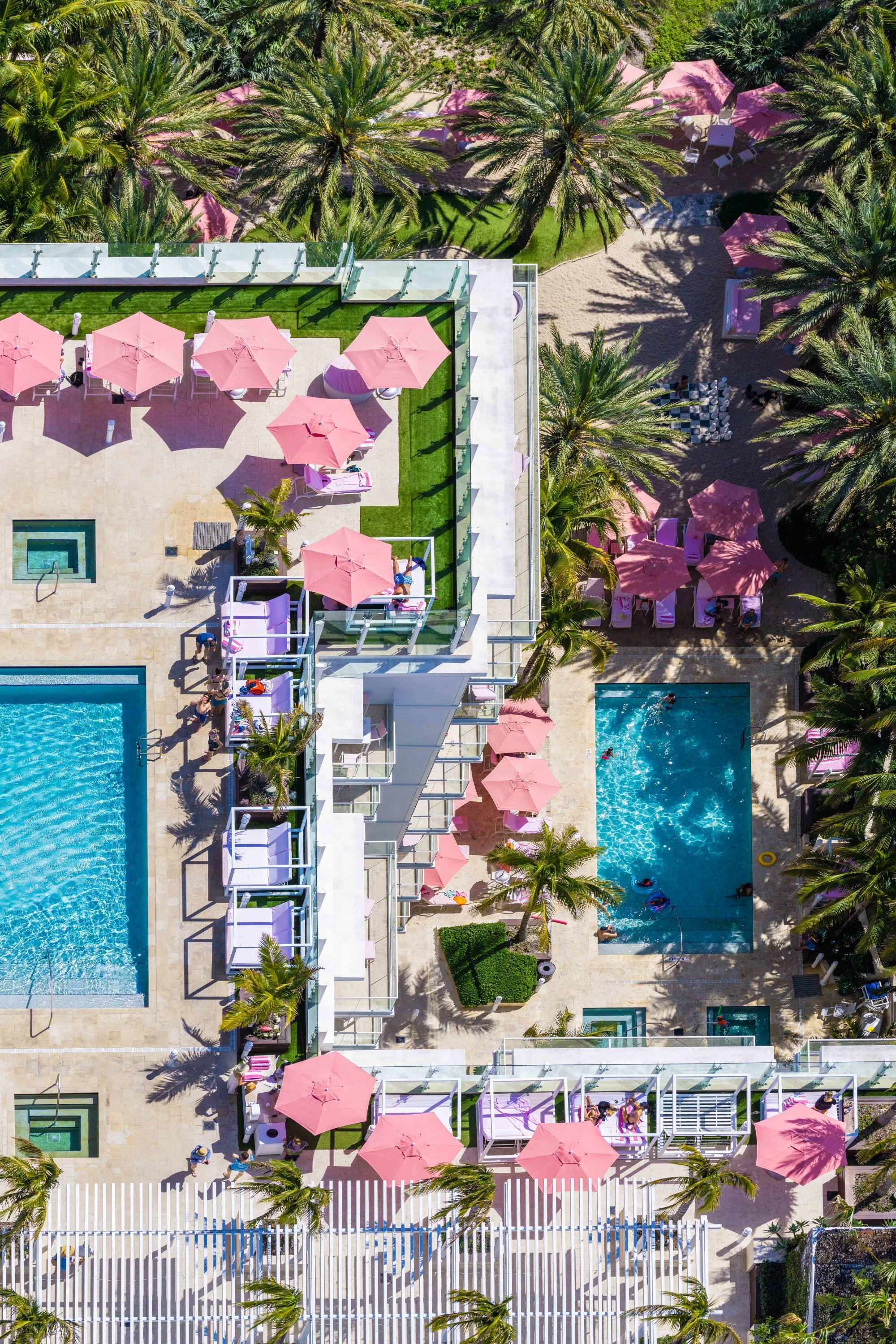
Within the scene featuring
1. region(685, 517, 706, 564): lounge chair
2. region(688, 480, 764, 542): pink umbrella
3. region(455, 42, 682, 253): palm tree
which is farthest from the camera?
region(685, 517, 706, 564): lounge chair

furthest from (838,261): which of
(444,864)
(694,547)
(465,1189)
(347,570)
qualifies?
(465,1189)

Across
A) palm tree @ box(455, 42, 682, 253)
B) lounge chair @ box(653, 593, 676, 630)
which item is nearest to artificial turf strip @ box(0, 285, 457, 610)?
palm tree @ box(455, 42, 682, 253)

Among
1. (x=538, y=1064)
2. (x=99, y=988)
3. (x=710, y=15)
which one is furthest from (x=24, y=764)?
(x=710, y=15)

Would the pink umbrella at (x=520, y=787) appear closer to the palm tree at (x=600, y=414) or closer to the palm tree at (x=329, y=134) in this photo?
the palm tree at (x=600, y=414)

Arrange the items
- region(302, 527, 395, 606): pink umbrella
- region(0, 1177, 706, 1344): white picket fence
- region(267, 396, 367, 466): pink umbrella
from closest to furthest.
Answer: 1. region(302, 527, 395, 606): pink umbrella
2. region(267, 396, 367, 466): pink umbrella
3. region(0, 1177, 706, 1344): white picket fence

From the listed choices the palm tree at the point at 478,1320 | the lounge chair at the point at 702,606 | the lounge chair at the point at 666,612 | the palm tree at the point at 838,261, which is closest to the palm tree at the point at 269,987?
the palm tree at the point at 478,1320

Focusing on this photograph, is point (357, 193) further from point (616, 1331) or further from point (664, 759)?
point (616, 1331)

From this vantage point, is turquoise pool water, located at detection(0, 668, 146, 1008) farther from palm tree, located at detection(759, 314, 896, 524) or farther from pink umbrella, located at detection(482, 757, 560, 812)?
palm tree, located at detection(759, 314, 896, 524)
